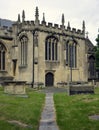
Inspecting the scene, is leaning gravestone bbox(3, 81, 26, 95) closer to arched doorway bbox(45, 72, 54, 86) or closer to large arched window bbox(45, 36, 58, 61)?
arched doorway bbox(45, 72, 54, 86)

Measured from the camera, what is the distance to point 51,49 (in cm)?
4462

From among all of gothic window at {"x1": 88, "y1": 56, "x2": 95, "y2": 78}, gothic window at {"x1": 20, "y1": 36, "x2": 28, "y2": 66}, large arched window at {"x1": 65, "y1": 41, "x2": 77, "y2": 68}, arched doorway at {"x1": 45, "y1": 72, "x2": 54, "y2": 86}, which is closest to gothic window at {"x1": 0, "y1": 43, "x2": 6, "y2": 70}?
gothic window at {"x1": 20, "y1": 36, "x2": 28, "y2": 66}

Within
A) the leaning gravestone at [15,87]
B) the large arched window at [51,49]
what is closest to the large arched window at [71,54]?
the large arched window at [51,49]

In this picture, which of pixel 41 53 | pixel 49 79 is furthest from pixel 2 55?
pixel 49 79

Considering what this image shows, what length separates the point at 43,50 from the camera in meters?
43.2

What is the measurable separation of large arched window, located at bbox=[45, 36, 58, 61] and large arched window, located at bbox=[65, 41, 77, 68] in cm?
242

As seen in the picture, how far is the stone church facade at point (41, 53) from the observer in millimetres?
42500

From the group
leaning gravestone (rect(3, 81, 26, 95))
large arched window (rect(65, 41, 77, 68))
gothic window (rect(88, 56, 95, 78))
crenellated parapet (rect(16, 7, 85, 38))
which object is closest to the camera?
leaning gravestone (rect(3, 81, 26, 95))

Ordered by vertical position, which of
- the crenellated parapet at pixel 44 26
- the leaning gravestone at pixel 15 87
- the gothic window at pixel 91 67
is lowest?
the leaning gravestone at pixel 15 87

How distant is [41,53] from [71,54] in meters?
6.82

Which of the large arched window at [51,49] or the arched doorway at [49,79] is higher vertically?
the large arched window at [51,49]

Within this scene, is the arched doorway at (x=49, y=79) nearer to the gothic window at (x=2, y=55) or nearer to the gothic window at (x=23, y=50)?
the gothic window at (x=23, y=50)

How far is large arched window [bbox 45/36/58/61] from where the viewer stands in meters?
44.1

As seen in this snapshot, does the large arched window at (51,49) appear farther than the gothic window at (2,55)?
No
